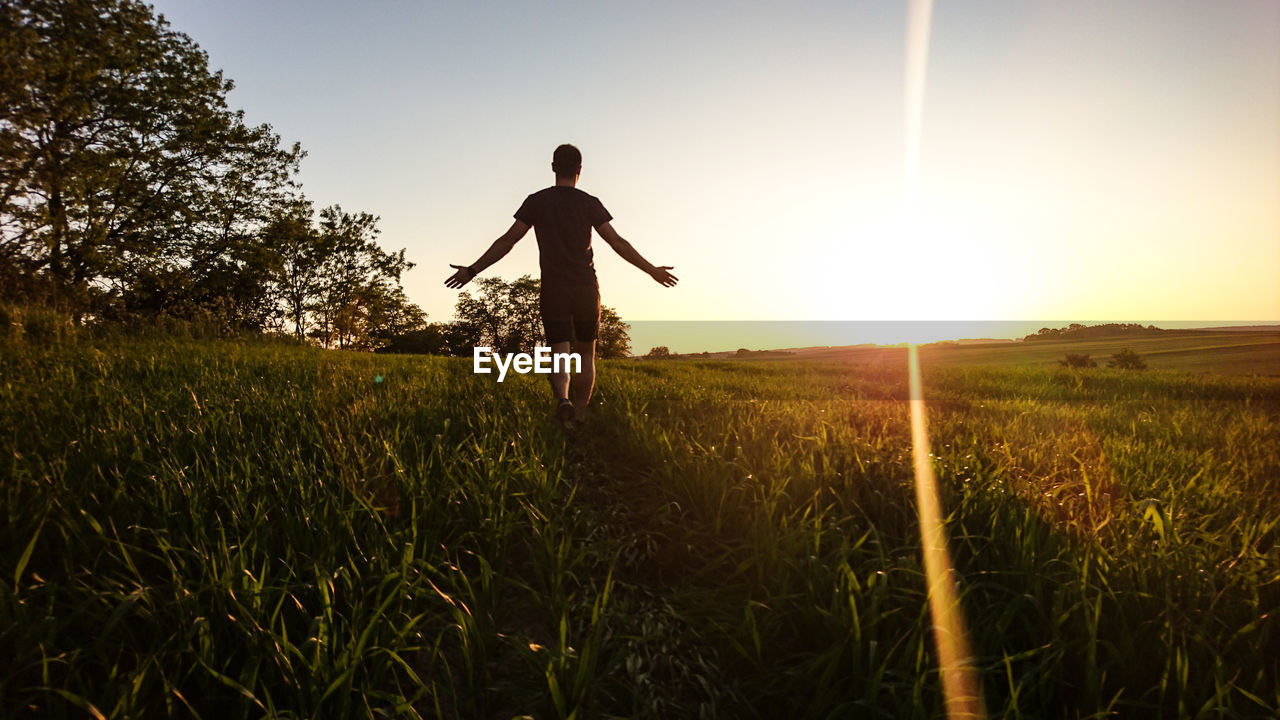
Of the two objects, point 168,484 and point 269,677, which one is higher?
point 168,484

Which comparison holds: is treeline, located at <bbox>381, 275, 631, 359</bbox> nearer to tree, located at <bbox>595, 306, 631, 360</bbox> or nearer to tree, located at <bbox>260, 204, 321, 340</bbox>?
tree, located at <bbox>595, 306, 631, 360</bbox>

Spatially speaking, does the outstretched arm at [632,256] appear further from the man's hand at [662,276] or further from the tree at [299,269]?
the tree at [299,269]

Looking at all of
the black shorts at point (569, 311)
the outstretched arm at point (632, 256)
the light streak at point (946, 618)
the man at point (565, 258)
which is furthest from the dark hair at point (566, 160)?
the light streak at point (946, 618)

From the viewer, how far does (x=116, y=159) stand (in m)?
21.0

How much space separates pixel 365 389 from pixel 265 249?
2785 cm

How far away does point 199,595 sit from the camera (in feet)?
5.98

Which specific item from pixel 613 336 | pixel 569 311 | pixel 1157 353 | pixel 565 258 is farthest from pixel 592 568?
pixel 613 336

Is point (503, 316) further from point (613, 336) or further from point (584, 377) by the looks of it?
point (584, 377)

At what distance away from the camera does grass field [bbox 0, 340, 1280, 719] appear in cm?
169

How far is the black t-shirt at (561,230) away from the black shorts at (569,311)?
0.24 feet

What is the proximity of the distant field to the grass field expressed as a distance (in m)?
12.7

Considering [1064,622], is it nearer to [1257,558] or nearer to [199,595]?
[1257,558]

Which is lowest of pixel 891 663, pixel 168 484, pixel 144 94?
pixel 891 663

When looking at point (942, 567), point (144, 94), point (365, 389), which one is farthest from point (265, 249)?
point (942, 567)
